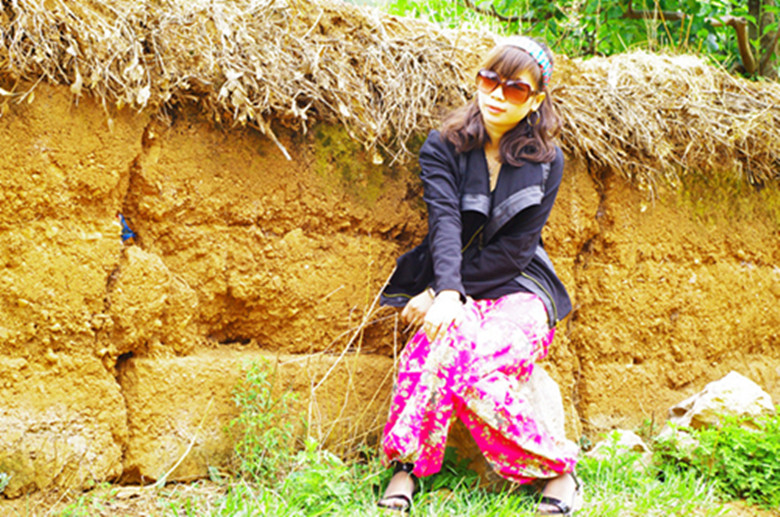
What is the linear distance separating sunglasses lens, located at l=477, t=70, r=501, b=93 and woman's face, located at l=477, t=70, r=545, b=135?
0.05 feet

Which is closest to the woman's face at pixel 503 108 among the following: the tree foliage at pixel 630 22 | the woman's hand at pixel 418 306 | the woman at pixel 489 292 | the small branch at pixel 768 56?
the woman at pixel 489 292

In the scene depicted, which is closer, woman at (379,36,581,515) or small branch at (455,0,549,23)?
woman at (379,36,581,515)

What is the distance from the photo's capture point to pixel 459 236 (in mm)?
2672

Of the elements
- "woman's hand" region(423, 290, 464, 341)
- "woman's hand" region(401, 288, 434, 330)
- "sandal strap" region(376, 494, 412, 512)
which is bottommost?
"sandal strap" region(376, 494, 412, 512)

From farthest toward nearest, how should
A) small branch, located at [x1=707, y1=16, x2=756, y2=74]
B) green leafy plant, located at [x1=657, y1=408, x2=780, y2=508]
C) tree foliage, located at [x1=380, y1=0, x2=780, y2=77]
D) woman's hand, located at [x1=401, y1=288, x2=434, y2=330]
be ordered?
1. small branch, located at [x1=707, y1=16, x2=756, y2=74]
2. tree foliage, located at [x1=380, y1=0, x2=780, y2=77]
3. green leafy plant, located at [x1=657, y1=408, x2=780, y2=508]
4. woman's hand, located at [x1=401, y1=288, x2=434, y2=330]

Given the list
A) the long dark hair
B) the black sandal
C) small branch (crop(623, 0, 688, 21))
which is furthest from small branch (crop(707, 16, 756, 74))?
the black sandal

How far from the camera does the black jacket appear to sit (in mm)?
2715

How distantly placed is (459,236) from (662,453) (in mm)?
1543

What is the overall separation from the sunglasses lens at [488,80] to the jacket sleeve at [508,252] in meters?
0.44

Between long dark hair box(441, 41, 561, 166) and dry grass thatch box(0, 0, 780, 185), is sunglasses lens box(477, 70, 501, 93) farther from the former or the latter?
dry grass thatch box(0, 0, 780, 185)

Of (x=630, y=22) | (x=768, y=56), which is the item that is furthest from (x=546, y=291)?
(x=768, y=56)

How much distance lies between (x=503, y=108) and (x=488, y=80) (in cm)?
12

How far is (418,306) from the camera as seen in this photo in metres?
2.82

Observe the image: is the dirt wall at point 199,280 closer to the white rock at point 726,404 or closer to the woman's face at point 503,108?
the white rock at point 726,404
